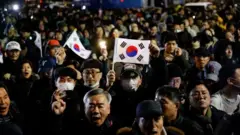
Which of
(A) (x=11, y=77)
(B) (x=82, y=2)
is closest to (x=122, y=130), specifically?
(A) (x=11, y=77)

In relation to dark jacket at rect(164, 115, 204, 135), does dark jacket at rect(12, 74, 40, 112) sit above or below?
above

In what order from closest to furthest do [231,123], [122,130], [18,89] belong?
[231,123]
[122,130]
[18,89]

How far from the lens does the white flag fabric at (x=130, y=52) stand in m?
6.48

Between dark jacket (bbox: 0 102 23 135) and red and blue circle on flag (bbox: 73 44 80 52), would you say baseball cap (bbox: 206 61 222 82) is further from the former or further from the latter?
dark jacket (bbox: 0 102 23 135)

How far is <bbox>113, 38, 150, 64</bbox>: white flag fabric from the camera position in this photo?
6.48 m

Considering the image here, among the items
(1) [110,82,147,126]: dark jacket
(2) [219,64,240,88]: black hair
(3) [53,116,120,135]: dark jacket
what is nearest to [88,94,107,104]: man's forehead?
(3) [53,116,120,135]: dark jacket

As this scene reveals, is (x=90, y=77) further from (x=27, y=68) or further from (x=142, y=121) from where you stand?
(x=142, y=121)

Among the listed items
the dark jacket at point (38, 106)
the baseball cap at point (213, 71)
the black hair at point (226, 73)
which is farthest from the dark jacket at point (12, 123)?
the baseball cap at point (213, 71)

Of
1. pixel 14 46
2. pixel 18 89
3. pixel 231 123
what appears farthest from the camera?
pixel 14 46

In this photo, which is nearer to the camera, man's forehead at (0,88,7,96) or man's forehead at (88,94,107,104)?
man's forehead at (88,94,107,104)

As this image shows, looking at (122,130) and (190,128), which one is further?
(190,128)

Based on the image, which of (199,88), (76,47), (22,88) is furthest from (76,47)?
(199,88)

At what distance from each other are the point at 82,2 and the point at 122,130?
18538mm

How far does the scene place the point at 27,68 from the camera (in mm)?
6383
